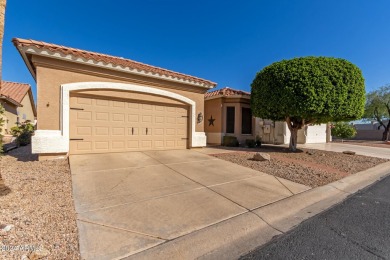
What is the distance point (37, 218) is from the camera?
2580mm

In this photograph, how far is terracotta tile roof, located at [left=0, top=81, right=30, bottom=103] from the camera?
603 inches

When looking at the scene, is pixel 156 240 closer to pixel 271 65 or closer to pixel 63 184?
pixel 63 184

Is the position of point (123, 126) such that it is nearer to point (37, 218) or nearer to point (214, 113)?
point (37, 218)

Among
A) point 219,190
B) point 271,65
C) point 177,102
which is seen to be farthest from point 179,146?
point 271,65

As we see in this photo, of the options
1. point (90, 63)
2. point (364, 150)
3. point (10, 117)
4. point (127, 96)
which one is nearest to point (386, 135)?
point (364, 150)

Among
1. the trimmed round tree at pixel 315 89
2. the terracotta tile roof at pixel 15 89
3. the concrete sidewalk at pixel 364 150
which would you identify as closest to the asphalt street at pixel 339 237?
the trimmed round tree at pixel 315 89

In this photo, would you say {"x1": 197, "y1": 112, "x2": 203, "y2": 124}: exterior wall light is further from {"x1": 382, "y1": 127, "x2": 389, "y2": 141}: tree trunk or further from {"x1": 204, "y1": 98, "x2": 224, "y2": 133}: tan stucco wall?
{"x1": 382, "y1": 127, "x2": 389, "y2": 141}: tree trunk

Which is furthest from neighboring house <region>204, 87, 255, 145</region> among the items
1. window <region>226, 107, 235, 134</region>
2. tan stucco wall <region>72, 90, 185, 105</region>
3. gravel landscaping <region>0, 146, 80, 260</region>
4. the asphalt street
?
gravel landscaping <region>0, 146, 80, 260</region>

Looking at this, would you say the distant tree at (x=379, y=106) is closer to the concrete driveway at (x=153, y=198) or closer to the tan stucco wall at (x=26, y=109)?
the concrete driveway at (x=153, y=198)

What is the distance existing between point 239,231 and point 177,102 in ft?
23.4

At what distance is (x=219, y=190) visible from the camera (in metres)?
4.03

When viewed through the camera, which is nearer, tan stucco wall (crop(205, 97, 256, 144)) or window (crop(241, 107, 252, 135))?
tan stucco wall (crop(205, 97, 256, 144))

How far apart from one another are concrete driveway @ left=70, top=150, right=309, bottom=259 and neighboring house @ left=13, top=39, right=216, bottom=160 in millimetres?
1049

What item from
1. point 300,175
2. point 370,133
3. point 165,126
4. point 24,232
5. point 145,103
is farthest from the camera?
point 370,133
